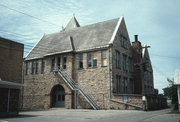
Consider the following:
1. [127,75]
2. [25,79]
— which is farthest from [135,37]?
[25,79]

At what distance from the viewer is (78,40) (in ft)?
109

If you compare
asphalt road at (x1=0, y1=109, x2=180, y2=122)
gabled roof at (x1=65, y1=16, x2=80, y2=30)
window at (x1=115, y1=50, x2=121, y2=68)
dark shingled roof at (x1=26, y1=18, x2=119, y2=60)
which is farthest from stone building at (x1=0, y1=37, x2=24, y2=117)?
gabled roof at (x1=65, y1=16, x2=80, y2=30)

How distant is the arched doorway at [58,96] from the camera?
31.4 meters

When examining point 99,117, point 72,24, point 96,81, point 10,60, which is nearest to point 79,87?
point 96,81

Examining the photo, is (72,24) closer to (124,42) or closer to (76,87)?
(124,42)

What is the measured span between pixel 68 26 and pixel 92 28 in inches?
546

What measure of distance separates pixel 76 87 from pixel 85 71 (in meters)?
2.61

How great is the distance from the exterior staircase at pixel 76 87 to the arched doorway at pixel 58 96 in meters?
2.08

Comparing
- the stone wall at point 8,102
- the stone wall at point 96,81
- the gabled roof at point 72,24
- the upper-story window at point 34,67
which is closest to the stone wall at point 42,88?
the upper-story window at point 34,67

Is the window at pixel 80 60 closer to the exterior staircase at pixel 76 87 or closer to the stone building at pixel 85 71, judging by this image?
the stone building at pixel 85 71

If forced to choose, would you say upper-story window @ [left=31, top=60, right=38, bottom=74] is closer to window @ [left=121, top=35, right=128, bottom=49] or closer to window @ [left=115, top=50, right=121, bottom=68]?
window @ [left=115, top=50, right=121, bottom=68]

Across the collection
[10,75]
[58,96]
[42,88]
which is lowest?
[58,96]

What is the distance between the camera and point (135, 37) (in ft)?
118

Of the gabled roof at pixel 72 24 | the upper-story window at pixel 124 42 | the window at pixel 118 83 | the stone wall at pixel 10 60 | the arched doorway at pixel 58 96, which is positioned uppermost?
the gabled roof at pixel 72 24
